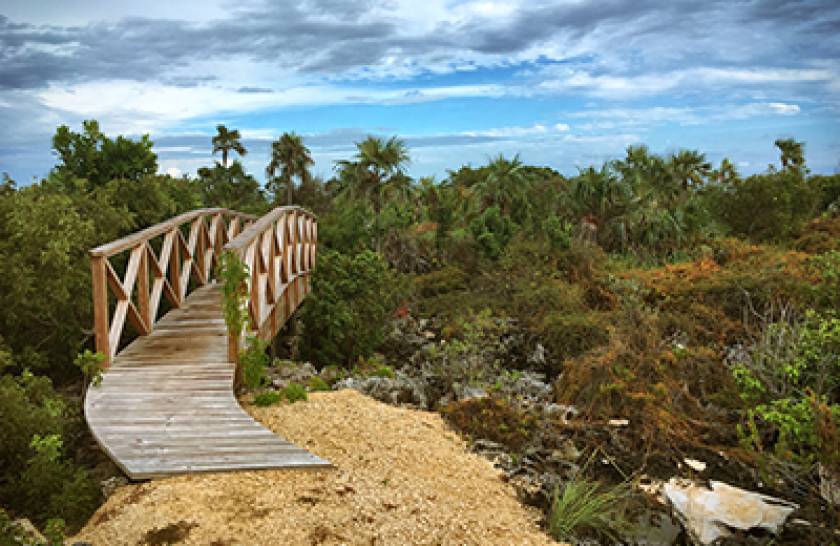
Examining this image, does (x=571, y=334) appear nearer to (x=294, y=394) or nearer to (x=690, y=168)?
(x=294, y=394)

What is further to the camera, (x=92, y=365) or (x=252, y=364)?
(x=252, y=364)

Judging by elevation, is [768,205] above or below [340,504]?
above

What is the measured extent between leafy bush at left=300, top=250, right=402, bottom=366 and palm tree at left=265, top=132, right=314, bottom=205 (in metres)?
22.8

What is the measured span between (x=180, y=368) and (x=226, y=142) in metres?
35.7

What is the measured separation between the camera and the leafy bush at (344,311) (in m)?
11.4

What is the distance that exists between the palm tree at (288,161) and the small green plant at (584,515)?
3048cm

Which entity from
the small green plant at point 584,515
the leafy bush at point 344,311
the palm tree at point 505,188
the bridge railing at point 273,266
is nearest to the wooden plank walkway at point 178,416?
the bridge railing at point 273,266

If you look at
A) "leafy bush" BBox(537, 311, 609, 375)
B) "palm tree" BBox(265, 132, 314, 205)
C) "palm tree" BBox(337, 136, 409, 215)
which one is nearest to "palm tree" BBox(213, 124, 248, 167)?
"palm tree" BBox(265, 132, 314, 205)

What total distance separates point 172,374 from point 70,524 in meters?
1.94

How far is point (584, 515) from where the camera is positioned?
4.61m

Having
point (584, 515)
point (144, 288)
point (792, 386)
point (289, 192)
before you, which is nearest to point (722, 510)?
point (584, 515)

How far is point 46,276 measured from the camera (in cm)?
824

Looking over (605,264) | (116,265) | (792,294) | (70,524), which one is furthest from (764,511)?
(605,264)

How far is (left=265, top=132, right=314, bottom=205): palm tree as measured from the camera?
3428cm
